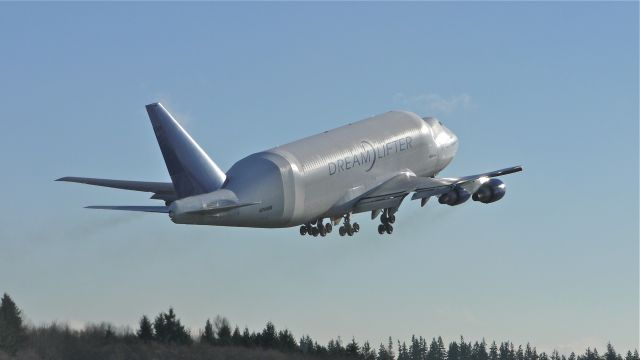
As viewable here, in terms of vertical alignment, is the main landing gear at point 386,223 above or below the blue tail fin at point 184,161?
below

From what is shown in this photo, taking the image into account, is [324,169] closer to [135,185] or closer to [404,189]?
[404,189]

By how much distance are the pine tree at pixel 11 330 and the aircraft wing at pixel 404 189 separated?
3696cm

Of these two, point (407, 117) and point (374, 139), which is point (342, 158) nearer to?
point (374, 139)

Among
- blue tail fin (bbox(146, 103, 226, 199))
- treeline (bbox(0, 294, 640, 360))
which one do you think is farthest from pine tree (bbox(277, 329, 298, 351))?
blue tail fin (bbox(146, 103, 226, 199))

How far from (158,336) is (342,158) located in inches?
1755

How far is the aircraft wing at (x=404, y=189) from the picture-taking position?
296 feet

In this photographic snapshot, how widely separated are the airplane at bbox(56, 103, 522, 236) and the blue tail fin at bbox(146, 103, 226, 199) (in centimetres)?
6

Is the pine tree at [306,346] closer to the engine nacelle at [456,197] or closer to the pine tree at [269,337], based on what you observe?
the pine tree at [269,337]

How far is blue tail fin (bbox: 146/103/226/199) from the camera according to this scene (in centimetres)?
8431

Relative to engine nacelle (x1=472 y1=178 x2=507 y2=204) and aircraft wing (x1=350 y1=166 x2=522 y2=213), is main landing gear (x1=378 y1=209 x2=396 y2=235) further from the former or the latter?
Result: engine nacelle (x1=472 y1=178 x2=507 y2=204)

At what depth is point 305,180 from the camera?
286ft

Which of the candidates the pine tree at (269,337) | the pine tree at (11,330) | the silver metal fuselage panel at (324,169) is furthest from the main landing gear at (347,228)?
the pine tree at (269,337)

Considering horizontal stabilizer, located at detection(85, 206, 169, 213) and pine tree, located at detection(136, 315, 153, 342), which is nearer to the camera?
horizontal stabilizer, located at detection(85, 206, 169, 213)

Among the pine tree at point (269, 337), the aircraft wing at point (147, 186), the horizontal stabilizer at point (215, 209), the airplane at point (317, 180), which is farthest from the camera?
the pine tree at point (269, 337)
